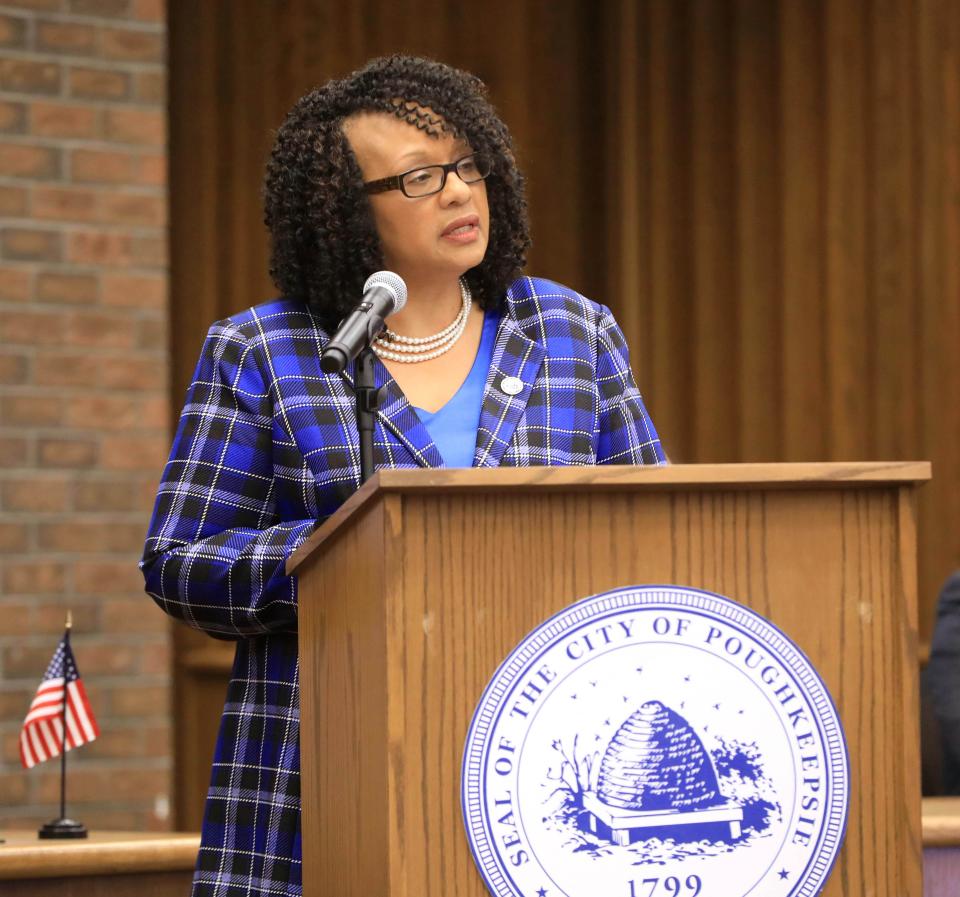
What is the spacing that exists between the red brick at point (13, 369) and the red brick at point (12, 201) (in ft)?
1.09

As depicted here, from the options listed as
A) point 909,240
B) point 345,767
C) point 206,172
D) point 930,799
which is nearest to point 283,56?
point 206,172

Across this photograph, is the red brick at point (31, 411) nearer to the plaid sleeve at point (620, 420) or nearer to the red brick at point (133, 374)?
the red brick at point (133, 374)

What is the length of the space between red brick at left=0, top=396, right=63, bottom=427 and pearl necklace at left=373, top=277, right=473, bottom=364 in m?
2.19

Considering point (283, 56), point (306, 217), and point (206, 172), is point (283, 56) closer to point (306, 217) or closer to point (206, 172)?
point (206, 172)

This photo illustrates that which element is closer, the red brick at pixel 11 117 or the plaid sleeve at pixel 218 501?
the plaid sleeve at pixel 218 501

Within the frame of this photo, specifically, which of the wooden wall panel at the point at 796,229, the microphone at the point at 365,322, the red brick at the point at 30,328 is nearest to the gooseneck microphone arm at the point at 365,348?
the microphone at the point at 365,322

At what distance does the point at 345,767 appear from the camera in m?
1.53

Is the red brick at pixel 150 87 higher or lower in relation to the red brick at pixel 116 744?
higher

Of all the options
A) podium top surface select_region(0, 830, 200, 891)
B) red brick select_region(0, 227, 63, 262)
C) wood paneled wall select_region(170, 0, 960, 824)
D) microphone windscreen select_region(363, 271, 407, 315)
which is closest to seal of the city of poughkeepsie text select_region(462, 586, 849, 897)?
microphone windscreen select_region(363, 271, 407, 315)

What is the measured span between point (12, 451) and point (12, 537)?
0.66ft

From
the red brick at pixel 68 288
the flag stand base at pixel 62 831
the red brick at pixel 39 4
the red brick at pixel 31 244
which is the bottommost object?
the flag stand base at pixel 62 831

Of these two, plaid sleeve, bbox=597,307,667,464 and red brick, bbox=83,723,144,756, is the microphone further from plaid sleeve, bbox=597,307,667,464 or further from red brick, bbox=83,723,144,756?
red brick, bbox=83,723,144,756

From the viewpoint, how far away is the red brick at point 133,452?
4.09 metres

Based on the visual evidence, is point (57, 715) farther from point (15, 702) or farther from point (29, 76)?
point (29, 76)
